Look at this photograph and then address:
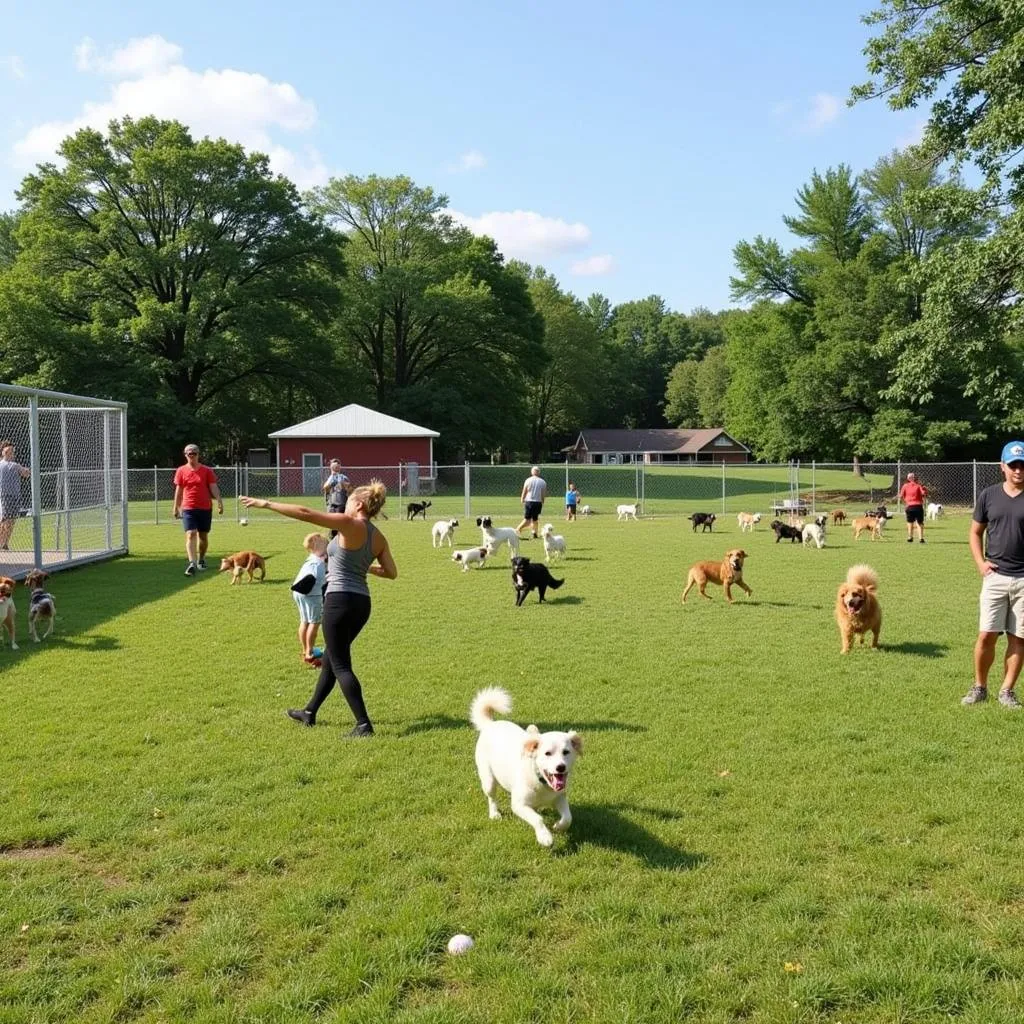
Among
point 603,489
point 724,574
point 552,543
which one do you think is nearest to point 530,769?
point 724,574

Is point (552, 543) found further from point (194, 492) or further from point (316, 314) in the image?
point (316, 314)

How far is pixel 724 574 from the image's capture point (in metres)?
11.2

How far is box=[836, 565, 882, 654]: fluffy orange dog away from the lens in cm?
803

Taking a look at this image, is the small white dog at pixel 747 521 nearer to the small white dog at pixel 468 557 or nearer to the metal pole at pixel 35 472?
the small white dog at pixel 468 557

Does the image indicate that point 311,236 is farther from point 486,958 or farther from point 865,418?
point 486,958

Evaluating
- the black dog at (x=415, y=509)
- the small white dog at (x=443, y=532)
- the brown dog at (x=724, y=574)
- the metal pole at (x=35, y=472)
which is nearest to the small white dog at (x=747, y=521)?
the small white dog at (x=443, y=532)

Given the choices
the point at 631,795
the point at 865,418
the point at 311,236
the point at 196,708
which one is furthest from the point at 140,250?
the point at 631,795

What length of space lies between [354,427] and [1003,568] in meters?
37.2

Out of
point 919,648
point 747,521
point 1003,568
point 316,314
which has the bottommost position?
point 919,648

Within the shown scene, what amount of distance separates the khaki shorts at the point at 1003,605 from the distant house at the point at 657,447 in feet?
238

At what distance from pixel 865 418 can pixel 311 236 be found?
2885 centimetres

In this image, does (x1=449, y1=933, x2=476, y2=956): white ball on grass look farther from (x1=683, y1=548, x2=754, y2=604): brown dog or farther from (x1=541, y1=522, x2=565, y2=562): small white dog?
(x1=541, y1=522, x2=565, y2=562): small white dog

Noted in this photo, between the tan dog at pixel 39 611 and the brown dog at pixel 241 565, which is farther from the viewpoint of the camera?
the brown dog at pixel 241 565

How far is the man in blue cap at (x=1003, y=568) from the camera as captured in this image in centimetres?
602
